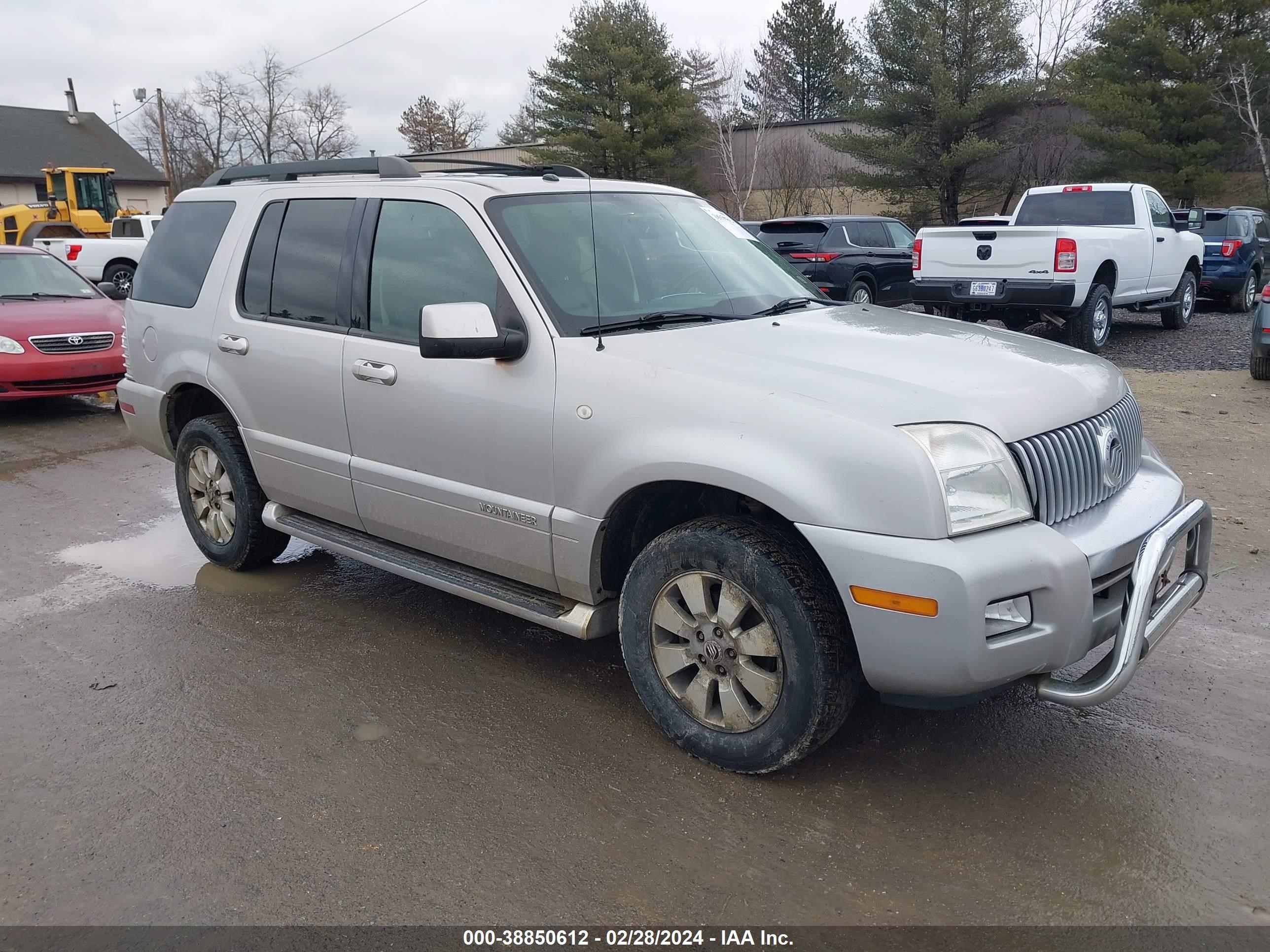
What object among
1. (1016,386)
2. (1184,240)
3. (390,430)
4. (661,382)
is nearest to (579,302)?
(661,382)

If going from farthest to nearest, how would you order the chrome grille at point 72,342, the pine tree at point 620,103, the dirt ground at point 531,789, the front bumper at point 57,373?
1. the pine tree at point 620,103
2. the chrome grille at point 72,342
3. the front bumper at point 57,373
4. the dirt ground at point 531,789

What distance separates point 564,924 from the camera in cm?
271

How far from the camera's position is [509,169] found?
4715mm

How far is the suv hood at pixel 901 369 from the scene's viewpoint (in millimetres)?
3092

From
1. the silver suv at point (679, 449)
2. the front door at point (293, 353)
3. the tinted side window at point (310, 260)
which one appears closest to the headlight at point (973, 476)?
the silver suv at point (679, 449)

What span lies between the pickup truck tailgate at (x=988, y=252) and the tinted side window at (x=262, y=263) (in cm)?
862

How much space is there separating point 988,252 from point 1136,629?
9.23m

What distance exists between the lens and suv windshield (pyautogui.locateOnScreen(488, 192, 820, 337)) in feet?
12.6

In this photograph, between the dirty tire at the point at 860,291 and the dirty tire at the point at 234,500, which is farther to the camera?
the dirty tire at the point at 860,291

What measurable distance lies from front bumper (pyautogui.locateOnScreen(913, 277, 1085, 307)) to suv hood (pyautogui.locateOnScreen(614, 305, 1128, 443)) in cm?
774

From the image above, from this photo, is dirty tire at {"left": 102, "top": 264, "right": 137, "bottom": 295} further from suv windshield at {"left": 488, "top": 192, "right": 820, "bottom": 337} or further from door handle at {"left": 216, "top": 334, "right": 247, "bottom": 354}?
suv windshield at {"left": 488, "top": 192, "right": 820, "bottom": 337}

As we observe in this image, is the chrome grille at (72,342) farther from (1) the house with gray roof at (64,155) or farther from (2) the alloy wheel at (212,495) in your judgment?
(1) the house with gray roof at (64,155)

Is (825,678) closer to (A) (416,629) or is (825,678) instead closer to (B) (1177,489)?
(B) (1177,489)

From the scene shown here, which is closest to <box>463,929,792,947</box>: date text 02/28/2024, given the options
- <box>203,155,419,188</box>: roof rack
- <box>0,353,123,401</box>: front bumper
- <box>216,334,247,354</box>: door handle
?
<box>203,155,419,188</box>: roof rack
